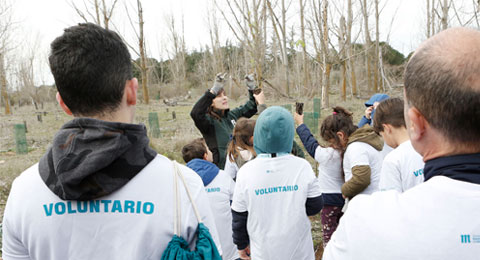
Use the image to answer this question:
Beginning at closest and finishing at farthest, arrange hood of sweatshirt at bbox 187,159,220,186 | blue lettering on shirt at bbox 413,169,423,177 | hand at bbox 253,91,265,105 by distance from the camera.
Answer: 1. blue lettering on shirt at bbox 413,169,423,177
2. hood of sweatshirt at bbox 187,159,220,186
3. hand at bbox 253,91,265,105

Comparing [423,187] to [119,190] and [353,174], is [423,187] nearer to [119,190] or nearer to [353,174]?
[119,190]

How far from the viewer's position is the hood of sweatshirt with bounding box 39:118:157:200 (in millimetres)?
826

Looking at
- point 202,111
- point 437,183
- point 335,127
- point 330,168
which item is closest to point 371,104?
point 335,127

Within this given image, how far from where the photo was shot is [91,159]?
2.70 feet

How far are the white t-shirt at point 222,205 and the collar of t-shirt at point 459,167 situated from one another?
5.19ft

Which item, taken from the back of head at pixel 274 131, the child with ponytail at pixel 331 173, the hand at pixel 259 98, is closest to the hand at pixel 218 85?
the hand at pixel 259 98

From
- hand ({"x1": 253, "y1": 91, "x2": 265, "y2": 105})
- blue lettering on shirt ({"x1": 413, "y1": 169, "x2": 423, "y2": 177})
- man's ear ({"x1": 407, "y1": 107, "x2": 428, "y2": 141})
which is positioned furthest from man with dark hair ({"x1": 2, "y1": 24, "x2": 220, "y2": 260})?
hand ({"x1": 253, "y1": 91, "x2": 265, "y2": 105})

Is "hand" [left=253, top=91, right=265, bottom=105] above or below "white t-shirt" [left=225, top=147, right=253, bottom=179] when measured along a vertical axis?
above

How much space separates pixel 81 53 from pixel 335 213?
2472mm

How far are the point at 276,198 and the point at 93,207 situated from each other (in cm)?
119

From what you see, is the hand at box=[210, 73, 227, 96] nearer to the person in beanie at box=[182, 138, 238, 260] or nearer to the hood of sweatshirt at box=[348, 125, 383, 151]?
the person in beanie at box=[182, 138, 238, 260]

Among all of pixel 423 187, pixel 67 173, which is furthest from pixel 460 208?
pixel 67 173

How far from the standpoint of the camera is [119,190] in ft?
2.87

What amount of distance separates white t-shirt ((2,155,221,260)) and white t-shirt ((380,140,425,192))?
1324 mm
